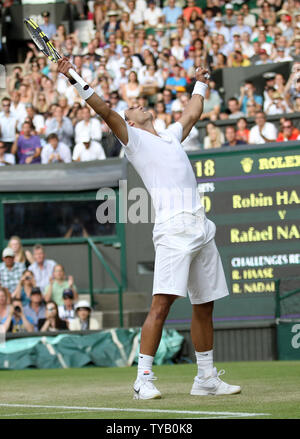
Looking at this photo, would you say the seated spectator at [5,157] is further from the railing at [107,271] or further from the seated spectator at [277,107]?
the seated spectator at [277,107]

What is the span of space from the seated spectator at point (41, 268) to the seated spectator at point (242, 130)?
147 inches

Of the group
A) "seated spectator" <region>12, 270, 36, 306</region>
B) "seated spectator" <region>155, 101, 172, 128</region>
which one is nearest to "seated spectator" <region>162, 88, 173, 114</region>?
"seated spectator" <region>155, 101, 172, 128</region>

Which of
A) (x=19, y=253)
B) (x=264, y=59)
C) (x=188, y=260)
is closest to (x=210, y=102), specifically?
(x=264, y=59)

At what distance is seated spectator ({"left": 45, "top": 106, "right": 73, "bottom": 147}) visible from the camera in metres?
17.8

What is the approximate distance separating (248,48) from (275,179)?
24.9 feet

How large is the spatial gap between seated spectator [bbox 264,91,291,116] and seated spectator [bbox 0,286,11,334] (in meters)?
5.48

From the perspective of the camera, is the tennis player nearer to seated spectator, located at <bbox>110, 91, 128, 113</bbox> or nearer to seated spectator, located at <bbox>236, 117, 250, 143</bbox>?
seated spectator, located at <bbox>236, 117, 250, 143</bbox>

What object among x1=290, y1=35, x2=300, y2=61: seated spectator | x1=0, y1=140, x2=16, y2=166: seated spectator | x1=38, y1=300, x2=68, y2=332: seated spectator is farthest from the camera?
x1=290, y1=35, x2=300, y2=61: seated spectator

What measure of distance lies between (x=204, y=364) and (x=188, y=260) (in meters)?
0.84

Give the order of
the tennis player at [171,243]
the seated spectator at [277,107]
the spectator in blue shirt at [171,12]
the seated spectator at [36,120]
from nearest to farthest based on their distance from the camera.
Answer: the tennis player at [171,243]
the seated spectator at [277,107]
the seated spectator at [36,120]
the spectator in blue shirt at [171,12]

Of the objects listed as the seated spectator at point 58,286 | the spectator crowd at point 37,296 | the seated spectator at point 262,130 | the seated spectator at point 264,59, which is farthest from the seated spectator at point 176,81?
the seated spectator at point 58,286

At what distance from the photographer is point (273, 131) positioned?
15.3 meters

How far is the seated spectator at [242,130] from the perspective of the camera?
1538 cm
